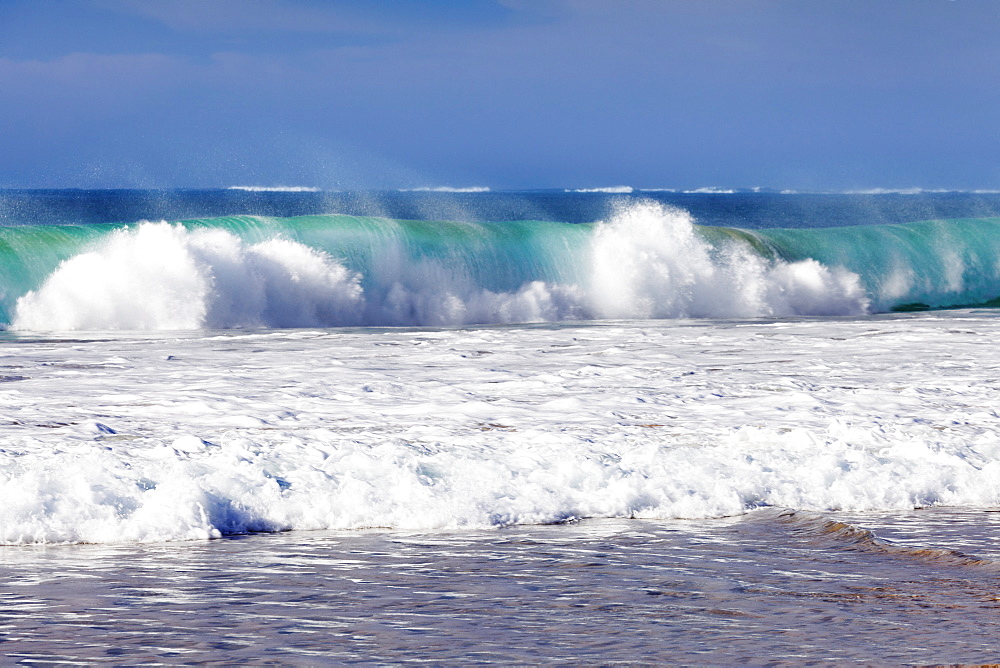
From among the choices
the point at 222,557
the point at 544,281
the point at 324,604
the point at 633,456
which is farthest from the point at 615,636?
the point at 544,281

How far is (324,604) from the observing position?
385cm

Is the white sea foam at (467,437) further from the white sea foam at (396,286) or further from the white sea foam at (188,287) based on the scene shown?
the white sea foam at (396,286)

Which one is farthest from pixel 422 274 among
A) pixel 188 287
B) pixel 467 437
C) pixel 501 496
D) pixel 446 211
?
pixel 446 211

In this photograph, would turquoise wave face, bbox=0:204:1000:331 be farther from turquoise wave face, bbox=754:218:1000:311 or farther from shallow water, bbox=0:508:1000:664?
shallow water, bbox=0:508:1000:664

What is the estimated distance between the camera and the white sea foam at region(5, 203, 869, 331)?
14016 millimetres

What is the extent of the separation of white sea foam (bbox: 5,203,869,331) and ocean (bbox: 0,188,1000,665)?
115 centimetres

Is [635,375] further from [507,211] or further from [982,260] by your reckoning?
[507,211]

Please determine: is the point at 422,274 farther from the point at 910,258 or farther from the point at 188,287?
the point at 910,258

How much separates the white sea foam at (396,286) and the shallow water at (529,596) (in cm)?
962

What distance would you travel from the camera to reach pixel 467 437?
641cm

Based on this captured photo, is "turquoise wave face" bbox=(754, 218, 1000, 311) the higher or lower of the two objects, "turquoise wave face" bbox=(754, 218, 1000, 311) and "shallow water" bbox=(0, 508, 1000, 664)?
the higher

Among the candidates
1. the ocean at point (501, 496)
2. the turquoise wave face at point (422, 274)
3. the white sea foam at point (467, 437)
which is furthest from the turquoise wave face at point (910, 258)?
the white sea foam at point (467, 437)

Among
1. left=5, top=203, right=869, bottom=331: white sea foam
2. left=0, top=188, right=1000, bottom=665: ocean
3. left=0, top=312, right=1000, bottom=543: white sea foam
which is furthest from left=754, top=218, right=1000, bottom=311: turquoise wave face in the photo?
left=0, top=312, right=1000, bottom=543: white sea foam

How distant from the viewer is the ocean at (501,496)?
359 centimetres
